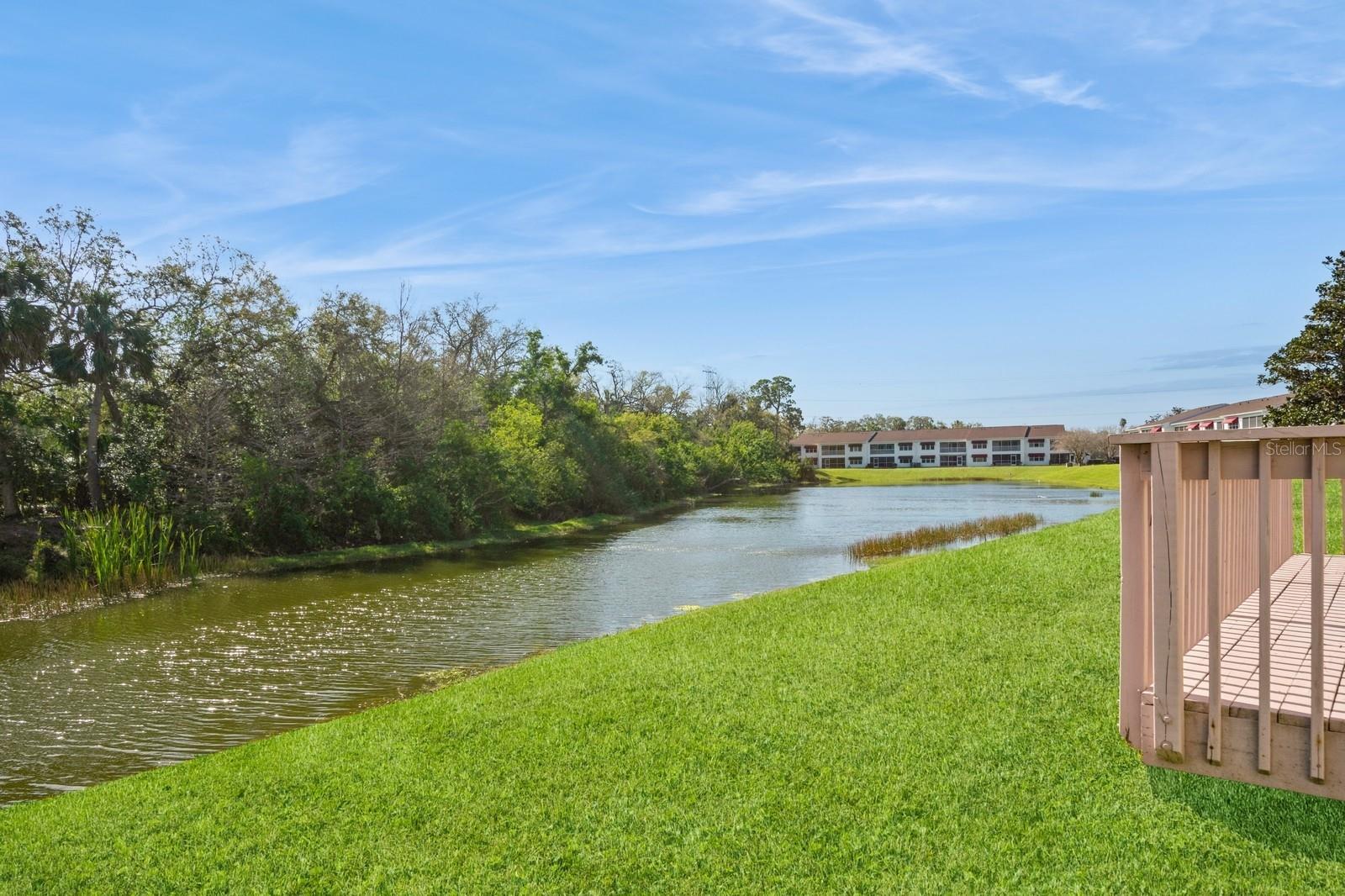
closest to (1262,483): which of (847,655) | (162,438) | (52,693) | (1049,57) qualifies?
(847,655)

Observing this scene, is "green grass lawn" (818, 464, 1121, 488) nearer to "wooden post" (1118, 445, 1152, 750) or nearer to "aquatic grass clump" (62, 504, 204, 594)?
"aquatic grass clump" (62, 504, 204, 594)

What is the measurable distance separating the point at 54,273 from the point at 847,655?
22453mm

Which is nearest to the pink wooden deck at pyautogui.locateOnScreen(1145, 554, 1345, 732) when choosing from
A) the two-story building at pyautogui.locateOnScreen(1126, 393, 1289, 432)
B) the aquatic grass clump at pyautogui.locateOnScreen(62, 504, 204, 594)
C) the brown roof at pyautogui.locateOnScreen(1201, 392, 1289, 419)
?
the aquatic grass clump at pyautogui.locateOnScreen(62, 504, 204, 594)

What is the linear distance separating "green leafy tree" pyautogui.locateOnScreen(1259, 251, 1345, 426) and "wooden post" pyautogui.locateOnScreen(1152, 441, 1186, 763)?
16.2 m

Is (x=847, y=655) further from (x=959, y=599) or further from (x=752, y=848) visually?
(x=752, y=848)

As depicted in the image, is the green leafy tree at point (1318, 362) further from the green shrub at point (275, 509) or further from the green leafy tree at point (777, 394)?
the green leafy tree at point (777, 394)

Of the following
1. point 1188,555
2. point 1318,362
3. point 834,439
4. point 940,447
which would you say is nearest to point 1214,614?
point 1188,555

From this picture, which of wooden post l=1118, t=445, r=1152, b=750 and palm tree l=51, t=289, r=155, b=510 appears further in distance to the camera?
palm tree l=51, t=289, r=155, b=510

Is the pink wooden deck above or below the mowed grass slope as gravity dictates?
above

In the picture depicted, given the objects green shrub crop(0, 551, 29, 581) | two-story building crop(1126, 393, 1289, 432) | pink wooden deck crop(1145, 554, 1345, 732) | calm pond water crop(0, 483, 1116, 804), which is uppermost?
two-story building crop(1126, 393, 1289, 432)

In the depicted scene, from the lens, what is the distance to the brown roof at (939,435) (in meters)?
98.8

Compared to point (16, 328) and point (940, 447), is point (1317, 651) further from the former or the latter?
point (940, 447)

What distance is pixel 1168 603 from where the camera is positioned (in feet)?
11.0

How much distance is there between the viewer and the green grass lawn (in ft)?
187
